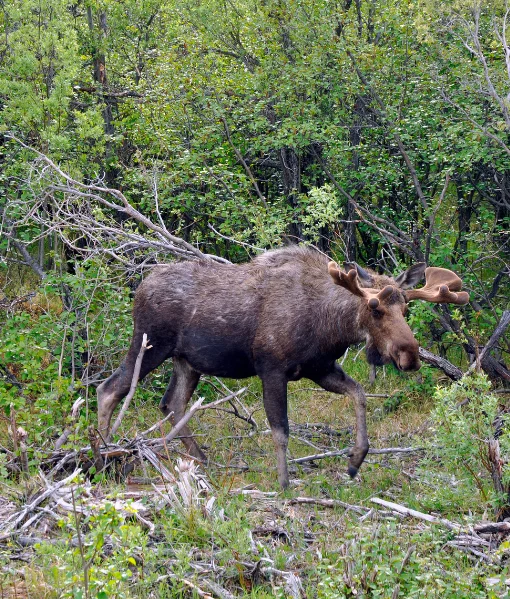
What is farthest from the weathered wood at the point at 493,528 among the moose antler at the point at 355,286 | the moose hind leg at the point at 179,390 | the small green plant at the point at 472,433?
the moose hind leg at the point at 179,390

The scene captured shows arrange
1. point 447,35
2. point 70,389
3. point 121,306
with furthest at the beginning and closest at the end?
point 447,35 < point 121,306 < point 70,389

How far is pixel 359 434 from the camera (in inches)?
288

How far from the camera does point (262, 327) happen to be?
7621mm

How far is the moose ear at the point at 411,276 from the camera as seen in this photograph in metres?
7.32

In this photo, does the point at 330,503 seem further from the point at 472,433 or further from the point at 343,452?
the point at 343,452

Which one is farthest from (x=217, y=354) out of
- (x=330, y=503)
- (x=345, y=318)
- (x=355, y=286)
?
(x=330, y=503)

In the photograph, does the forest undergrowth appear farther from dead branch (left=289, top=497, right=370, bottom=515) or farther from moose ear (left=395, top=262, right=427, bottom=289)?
moose ear (left=395, top=262, right=427, bottom=289)

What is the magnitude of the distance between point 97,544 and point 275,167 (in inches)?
313

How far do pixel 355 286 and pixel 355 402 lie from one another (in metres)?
1.12

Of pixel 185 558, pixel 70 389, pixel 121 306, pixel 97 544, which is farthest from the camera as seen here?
pixel 121 306

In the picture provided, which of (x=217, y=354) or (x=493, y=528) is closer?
(x=493, y=528)

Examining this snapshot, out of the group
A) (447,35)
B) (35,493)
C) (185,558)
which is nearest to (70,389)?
(35,493)

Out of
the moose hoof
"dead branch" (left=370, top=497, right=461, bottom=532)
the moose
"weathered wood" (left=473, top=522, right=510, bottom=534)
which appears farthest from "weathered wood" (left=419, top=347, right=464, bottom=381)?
"weathered wood" (left=473, top=522, right=510, bottom=534)

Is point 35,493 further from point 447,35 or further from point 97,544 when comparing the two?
point 447,35
